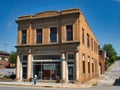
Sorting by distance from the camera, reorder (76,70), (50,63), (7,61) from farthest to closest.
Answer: (7,61), (50,63), (76,70)

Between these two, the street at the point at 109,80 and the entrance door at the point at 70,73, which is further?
the entrance door at the point at 70,73

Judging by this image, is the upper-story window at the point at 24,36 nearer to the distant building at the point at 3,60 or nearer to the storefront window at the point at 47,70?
the storefront window at the point at 47,70

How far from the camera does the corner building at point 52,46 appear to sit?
33625 mm

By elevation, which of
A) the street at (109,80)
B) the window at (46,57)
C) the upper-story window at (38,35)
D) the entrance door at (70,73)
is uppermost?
the upper-story window at (38,35)

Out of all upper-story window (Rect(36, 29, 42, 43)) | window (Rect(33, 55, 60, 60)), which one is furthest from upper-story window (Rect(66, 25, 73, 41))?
upper-story window (Rect(36, 29, 42, 43))

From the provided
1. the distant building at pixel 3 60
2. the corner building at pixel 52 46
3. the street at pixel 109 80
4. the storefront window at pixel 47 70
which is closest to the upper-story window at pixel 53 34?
the corner building at pixel 52 46

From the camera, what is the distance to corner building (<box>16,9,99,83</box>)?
110 ft

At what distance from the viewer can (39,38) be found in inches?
1458

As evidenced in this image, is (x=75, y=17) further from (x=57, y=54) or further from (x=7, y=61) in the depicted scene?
(x=7, y=61)

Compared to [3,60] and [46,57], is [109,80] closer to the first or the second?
[46,57]

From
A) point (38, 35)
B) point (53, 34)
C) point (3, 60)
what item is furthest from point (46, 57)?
point (3, 60)

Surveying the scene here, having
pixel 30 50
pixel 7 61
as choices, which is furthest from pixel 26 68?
pixel 7 61

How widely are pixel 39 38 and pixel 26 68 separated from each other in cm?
519

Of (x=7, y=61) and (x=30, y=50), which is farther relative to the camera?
(x=7, y=61)
